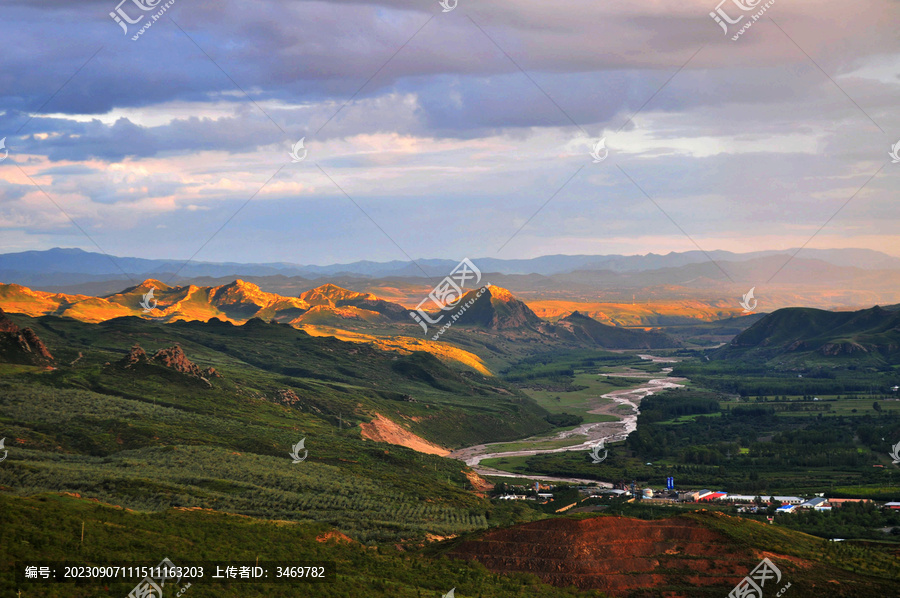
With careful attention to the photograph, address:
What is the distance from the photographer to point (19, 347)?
14688cm

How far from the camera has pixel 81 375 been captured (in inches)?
5650

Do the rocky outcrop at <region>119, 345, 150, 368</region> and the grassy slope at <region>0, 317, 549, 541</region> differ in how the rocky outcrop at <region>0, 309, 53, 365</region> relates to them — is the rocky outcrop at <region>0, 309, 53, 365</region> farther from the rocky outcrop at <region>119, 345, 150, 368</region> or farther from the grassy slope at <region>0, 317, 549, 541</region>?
the rocky outcrop at <region>119, 345, 150, 368</region>

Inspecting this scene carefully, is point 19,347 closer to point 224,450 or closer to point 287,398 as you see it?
point 287,398

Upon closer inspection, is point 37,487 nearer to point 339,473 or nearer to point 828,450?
point 339,473

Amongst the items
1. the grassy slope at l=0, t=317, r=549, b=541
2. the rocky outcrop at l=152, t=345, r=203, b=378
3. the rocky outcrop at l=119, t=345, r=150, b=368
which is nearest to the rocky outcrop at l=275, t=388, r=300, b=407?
the grassy slope at l=0, t=317, r=549, b=541

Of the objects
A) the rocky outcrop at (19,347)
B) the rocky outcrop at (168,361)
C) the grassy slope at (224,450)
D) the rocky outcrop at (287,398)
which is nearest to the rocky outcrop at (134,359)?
the rocky outcrop at (168,361)

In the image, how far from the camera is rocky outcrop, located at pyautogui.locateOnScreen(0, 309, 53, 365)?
144 m

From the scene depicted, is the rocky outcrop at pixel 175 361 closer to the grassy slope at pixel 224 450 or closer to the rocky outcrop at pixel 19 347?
the grassy slope at pixel 224 450

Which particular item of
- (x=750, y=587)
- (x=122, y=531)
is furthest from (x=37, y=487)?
(x=750, y=587)

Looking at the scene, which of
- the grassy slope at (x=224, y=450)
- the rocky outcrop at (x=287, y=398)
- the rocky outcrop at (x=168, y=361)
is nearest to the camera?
the grassy slope at (x=224, y=450)

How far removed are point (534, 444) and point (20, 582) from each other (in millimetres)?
144915

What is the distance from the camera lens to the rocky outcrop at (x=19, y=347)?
144375 millimetres

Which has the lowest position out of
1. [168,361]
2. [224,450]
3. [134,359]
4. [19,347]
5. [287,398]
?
[224,450]

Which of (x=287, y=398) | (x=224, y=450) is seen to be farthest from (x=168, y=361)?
(x=224, y=450)
